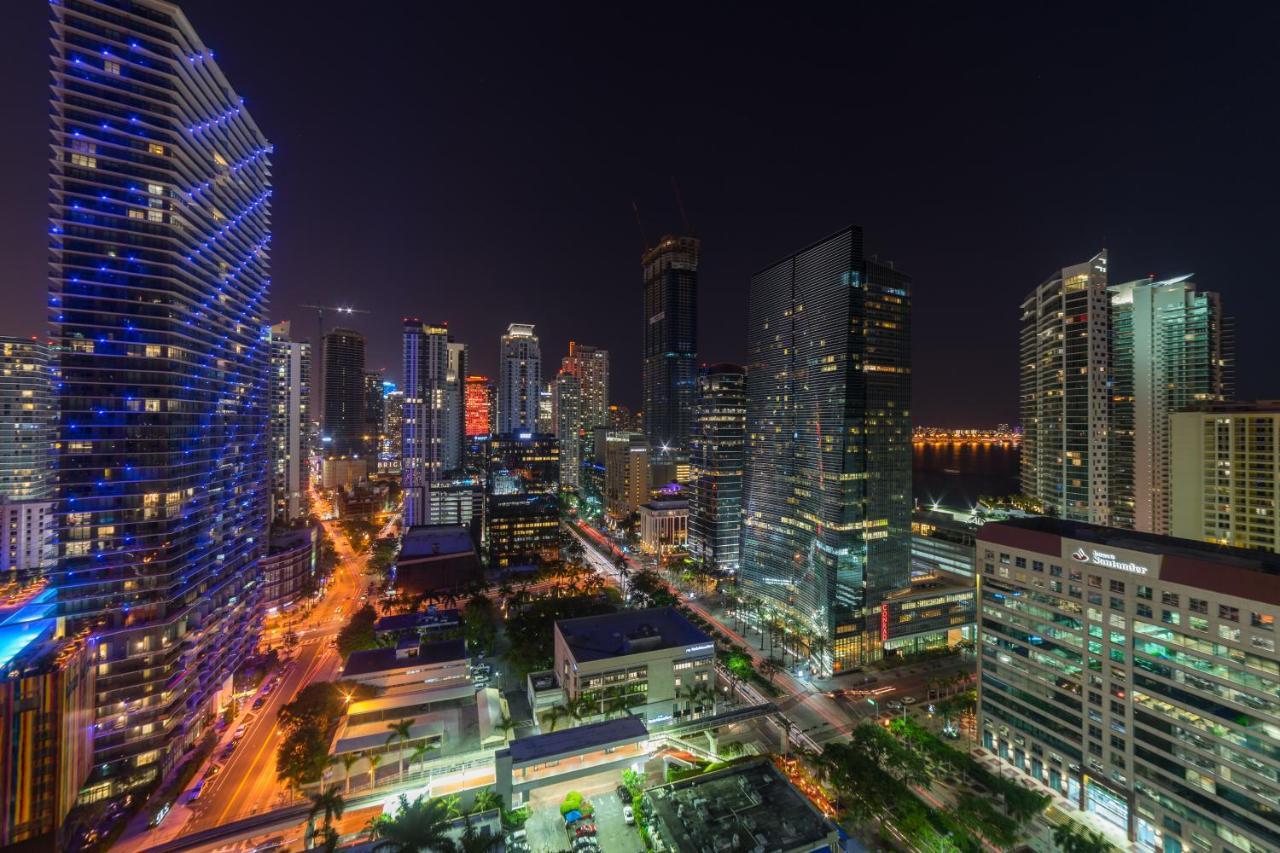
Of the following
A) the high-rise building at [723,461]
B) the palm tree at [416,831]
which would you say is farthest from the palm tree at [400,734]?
the high-rise building at [723,461]

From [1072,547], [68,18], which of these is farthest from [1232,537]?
[68,18]

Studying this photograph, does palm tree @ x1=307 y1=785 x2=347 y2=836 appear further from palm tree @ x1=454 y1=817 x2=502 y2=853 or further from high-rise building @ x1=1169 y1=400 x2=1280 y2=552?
high-rise building @ x1=1169 y1=400 x2=1280 y2=552

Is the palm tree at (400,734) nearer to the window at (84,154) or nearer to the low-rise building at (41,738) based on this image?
the low-rise building at (41,738)

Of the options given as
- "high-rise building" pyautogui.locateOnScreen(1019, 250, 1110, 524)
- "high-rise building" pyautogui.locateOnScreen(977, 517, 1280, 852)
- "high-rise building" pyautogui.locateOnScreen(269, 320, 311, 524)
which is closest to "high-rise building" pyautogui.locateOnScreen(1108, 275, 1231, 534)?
"high-rise building" pyautogui.locateOnScreen(1019, 250, 1110, 524)

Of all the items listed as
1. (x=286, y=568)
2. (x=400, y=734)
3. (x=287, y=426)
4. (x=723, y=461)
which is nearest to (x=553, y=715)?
(x=400, y=734)

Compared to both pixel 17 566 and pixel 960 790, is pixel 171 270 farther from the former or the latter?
pixel 960 790
